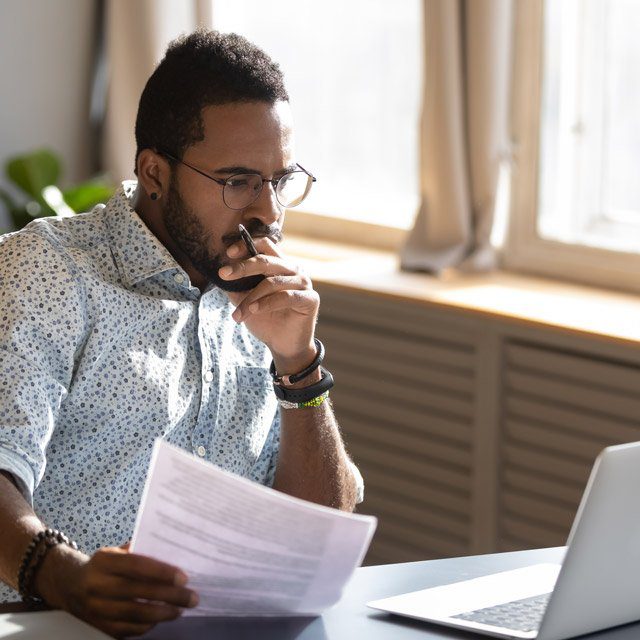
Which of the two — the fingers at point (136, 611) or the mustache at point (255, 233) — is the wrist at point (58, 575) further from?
the mustache at point (255, 233)

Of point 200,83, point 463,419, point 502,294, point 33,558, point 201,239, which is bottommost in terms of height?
point 463,419

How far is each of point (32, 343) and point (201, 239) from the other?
11.7 inches

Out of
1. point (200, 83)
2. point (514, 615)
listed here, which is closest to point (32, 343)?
point (200, 83)

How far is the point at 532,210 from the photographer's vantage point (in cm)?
301

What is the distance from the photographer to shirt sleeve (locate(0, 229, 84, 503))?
146 cm

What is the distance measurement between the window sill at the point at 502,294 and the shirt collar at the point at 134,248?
3.82 feet

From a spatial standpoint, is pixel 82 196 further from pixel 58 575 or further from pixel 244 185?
pixel 58 575

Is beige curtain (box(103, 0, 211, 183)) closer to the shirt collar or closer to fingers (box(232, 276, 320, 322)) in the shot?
the shirt collar

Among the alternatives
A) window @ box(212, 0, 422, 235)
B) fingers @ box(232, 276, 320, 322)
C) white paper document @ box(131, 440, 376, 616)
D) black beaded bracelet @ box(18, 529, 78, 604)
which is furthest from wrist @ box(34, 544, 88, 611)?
window @ box(212, 0, 422, 235)

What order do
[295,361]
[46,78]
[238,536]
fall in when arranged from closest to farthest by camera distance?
[238,536] < [295,361] < [46,78]

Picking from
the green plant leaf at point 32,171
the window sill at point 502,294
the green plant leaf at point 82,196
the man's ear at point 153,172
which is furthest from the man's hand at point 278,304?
the green plant leaf at point 32,171

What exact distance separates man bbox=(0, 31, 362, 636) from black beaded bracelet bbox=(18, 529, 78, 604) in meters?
0.18

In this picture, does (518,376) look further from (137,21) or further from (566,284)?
(137,21)

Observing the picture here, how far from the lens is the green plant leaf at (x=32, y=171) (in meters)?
3.51
